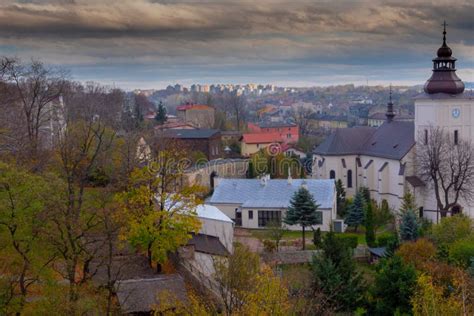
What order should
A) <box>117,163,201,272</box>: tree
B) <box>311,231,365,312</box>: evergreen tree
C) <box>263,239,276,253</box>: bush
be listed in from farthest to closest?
<box>263,239,276,253</box>: bush → <box>117,163,201,272</box>: tree → <box>311,231,365,312</box>: evergreen tree

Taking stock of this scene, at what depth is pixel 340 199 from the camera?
3956cm

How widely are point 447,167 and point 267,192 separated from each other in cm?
1065

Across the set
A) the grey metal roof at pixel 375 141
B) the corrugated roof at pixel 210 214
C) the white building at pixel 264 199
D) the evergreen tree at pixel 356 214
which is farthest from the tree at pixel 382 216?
the corrugated roof at pixel 210 214

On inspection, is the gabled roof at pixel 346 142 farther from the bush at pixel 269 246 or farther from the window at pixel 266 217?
the bush at pixel 269 246

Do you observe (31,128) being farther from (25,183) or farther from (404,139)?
(404,139)

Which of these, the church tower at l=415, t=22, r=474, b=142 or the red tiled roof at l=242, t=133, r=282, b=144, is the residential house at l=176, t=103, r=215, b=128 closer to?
the red tiled roof at l=242, t=133, r=282, b=144

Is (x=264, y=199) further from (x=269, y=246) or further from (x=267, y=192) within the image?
(x=269, y=246)

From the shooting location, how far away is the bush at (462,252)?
24.2 m

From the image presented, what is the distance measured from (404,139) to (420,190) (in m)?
3.89

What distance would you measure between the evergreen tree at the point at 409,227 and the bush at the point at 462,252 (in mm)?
4750

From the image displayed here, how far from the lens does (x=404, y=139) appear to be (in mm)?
39594

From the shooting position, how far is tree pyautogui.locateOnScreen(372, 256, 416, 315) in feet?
62.4

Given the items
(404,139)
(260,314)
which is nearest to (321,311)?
(260,314)

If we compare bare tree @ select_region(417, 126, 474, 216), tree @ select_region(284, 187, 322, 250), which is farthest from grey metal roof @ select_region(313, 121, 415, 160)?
tree @ select_region(284, 187, 322, 250)
